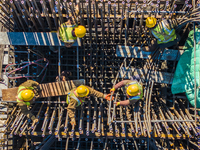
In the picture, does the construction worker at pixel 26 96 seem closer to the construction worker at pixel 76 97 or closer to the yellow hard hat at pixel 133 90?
the construction worker at pixel 76 97

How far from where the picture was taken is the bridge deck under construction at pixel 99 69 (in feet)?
21.9

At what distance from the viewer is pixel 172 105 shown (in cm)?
742

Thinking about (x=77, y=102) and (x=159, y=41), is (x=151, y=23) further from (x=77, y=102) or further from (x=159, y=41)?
(x=77, y=102)

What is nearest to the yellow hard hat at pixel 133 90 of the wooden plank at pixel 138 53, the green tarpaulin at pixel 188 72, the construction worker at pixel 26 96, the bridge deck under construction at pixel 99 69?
the bridge deck under construction at pixel 99 69

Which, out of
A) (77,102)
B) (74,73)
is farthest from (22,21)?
(77,102)

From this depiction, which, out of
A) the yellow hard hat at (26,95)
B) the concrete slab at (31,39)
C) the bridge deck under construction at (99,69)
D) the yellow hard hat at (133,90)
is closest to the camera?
the yellow hard hat at (133,90)

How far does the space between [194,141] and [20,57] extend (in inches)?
356

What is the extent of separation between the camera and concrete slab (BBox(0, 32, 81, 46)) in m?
6.95

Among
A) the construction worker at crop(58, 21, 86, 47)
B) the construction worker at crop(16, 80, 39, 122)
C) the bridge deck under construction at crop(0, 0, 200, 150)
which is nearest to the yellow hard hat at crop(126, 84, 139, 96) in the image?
the bridge deck under construction at crop(0, 0, 200, 150)

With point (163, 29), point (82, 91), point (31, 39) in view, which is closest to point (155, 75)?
point (163, 29)

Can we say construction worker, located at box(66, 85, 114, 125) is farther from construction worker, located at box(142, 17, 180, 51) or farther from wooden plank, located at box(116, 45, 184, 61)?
construction worker, located at box(142, 17, 180, 51)

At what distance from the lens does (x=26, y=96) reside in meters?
A: 6.01

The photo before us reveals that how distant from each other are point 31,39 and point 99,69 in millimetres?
3468

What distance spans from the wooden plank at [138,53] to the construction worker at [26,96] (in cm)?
412
